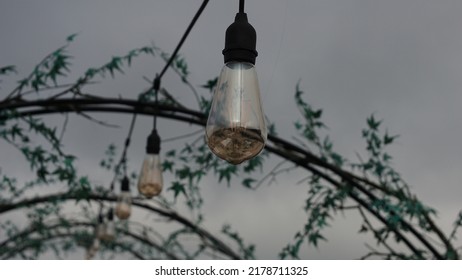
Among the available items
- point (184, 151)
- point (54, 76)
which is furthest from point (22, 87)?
point (184, 151)

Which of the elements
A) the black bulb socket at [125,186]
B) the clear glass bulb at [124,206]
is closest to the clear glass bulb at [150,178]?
the clear glass bulb at [124,206]

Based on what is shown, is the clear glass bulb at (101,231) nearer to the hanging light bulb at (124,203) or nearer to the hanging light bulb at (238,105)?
the hanging light bulb at (124,203)

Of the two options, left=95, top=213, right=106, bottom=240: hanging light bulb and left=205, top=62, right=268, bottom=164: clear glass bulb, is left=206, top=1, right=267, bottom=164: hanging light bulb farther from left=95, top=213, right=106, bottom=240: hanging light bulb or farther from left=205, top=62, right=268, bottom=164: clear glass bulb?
left=95, top=213, right=106, bottom=240: hanging light bulb

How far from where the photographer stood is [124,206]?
4.33 metres

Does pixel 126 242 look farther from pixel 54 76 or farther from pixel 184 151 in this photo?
pixel 54 76

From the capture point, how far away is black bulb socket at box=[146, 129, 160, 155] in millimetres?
3131

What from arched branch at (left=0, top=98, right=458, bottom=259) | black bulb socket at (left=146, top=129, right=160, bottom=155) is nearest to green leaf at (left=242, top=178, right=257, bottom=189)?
arched branch at (left=0, top=98, right=458, bottom=259)

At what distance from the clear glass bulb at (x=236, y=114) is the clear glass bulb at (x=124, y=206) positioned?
2.92 metres

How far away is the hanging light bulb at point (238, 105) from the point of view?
1.37m


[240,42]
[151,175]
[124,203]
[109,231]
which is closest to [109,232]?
[109,231]

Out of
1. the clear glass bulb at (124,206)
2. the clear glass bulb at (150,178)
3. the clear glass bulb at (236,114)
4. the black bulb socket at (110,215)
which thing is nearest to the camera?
the clear glass bulb at (236,114)

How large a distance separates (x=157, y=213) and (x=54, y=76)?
10.6 ft

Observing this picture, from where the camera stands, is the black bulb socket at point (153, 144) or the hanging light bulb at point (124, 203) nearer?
the black bulb socket at point (153, 144)
